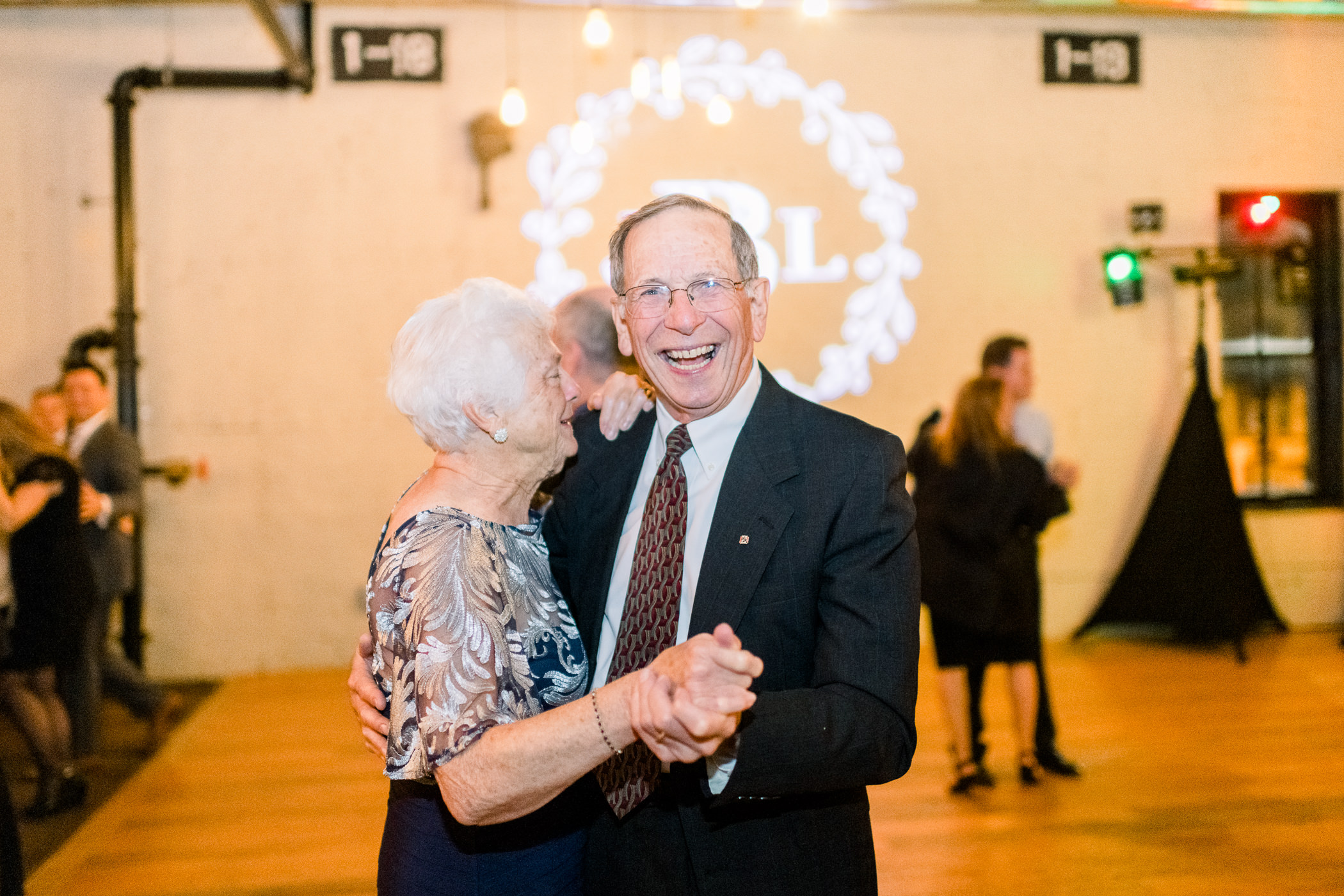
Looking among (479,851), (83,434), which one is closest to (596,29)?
(83,434)

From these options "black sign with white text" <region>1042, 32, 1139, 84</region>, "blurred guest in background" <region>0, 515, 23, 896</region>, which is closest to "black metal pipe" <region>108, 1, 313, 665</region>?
"blurred guest in background" <region>0, 515, 23, 896</region>

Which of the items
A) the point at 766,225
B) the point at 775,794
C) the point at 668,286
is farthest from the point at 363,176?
the point at 775,794

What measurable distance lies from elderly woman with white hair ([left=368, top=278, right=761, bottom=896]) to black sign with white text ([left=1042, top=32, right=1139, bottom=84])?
549 centimetres

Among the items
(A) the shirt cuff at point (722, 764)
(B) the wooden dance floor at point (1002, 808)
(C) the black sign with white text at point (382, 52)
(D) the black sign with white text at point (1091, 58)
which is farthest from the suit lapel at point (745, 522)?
(D) the black sign with white text at point (1091, 58)

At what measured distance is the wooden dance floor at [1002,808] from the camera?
3213mm

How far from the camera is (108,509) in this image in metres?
4.25

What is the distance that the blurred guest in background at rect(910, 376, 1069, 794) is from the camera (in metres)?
3.79

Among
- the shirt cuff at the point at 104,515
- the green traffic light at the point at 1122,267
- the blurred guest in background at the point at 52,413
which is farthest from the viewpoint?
the green traffic light at the point at 1122,267

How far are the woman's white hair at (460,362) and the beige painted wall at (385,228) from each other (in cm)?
425

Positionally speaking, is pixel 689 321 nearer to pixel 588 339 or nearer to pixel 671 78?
pixel 588 339

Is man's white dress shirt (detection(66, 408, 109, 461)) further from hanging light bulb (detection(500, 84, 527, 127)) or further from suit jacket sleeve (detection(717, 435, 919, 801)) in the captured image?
suit jacket sleeve (detection(717, 435, 919, 801))

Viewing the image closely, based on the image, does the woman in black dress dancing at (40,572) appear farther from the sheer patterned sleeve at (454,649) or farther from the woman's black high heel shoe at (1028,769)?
the woman's black high heel shoe at (1028,769)

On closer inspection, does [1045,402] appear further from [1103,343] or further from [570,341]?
[570,341]

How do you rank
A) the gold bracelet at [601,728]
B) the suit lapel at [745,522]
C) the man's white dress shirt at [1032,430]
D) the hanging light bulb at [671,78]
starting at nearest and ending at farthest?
1. the gold bracelet at [601,728]
2. the suit lapel at [745,522]
3. the man's white dress shirt at [1032,430]
4. the hanging light bulb at [671,78]
